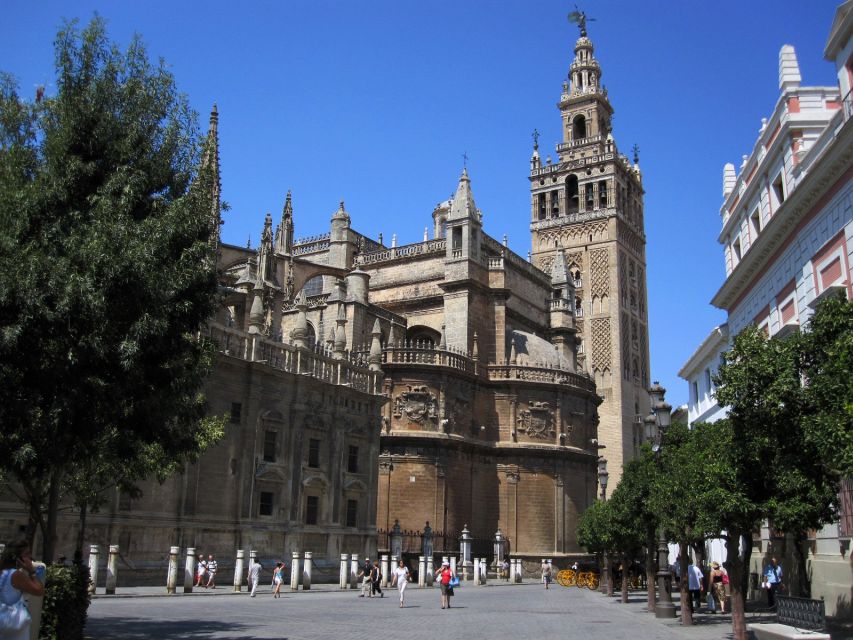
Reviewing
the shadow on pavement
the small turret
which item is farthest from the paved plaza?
the small turret

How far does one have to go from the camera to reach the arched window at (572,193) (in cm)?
7088

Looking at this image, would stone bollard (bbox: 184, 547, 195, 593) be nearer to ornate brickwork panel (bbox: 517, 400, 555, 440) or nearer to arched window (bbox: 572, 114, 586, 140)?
ornate brickwork panel (bbox: 517, 400, 555, 440)

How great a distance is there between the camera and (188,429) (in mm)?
13828

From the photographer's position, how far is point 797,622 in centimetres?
1080

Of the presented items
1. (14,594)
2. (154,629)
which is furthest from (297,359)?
(14,594)

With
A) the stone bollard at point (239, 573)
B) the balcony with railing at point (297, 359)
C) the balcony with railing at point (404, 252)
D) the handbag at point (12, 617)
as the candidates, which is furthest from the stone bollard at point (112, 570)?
the balcony with railing at point (404, 252)

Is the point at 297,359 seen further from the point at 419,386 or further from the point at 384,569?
the point at 419,386

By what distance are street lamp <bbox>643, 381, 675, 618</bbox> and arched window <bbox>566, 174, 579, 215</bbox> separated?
52.6 meters

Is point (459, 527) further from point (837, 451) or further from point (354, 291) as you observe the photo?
point (837, 451)

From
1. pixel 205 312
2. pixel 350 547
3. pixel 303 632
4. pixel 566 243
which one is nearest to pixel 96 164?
pixel 205 312

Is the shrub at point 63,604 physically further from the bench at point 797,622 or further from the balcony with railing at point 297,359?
the balcony with railing at point 297,359

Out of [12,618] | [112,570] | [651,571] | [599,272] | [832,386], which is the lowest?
[112,570]

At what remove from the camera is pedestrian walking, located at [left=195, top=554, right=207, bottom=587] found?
2392 cm

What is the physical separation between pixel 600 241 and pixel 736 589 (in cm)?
5643
